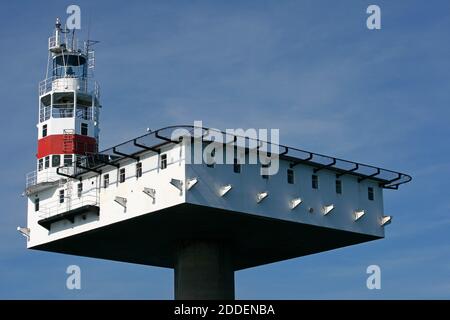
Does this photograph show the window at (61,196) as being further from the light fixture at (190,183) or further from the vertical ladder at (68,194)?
the light fixture at (190,183)

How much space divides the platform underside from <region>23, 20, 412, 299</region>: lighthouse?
0.21 feet

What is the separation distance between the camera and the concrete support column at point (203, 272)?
73.7 m

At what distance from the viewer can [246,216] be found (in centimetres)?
7031

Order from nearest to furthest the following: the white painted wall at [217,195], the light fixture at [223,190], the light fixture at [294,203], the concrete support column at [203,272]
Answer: the white painted wall at [217,195], the light fixture at [223,190], the light fixture at [294,203], the concrete support column at [203,272]

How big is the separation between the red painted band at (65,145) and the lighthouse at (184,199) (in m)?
0.06

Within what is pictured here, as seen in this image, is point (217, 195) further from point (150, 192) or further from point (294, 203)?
point (294, 203)

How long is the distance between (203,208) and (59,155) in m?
13.3

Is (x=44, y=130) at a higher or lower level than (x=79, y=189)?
higher

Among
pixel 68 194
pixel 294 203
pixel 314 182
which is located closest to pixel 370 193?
pixel 314 182

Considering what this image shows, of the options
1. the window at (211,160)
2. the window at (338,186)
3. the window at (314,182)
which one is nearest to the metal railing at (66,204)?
the window at (211,160)

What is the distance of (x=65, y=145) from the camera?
77750 millimetres

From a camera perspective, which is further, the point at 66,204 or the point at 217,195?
the point at 66,204

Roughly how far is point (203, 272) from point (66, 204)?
9190 mm
